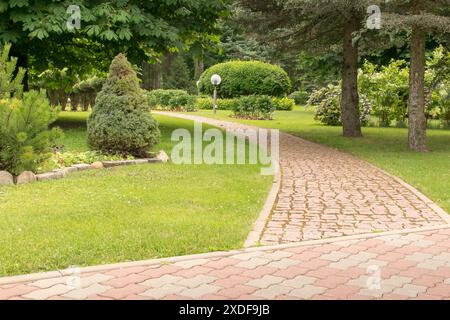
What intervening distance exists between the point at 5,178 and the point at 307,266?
5235 mm

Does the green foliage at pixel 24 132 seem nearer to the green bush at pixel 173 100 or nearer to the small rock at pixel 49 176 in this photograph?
the small rock at pixel 49 176

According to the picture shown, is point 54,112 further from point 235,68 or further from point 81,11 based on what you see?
point 235,68

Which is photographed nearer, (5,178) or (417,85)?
(5,178)

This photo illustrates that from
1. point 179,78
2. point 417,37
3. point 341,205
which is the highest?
point 179,78

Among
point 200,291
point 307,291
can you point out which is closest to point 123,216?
point 200,291

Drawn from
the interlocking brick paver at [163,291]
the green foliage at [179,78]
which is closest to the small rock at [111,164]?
the interlocking brick paver at [163,291]

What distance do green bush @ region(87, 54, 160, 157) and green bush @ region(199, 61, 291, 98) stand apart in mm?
25716

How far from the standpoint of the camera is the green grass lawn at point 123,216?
5.07 meters

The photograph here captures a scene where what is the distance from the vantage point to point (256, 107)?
27656mm

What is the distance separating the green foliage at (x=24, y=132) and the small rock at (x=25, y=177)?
69 millimetres

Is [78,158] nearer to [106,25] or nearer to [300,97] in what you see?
[106,25]

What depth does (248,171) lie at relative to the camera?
34.0ft

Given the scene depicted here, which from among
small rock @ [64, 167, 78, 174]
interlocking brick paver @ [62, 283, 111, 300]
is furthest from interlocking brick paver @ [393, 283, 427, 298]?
small rock @ [64, 167, 78, 174]
